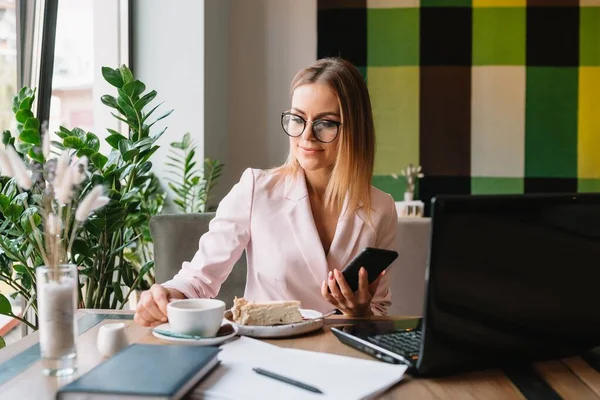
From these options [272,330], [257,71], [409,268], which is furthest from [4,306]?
[257,71]

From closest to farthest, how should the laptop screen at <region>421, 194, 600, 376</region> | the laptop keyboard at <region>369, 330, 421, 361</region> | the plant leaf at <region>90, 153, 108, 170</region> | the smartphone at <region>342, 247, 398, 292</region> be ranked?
1. the laptop screen at <region>421, 194, 600, 376</region>
2. the laptop keyboard at <region>369, 330, 421, 361</region>
3. the smartphone at <region>342, 247, 398, 292</region>
4. the plant leaf at <region>90, 153, 108, 170</region>

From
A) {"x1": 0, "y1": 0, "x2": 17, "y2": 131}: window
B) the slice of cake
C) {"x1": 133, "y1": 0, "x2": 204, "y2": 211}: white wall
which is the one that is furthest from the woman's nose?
{"x1": 133, "y1": 0, "x2": 204, "y2": 211}: white wall

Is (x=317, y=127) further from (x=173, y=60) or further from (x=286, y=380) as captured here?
(x=173, y=60)

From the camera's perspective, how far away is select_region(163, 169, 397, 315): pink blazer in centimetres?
173

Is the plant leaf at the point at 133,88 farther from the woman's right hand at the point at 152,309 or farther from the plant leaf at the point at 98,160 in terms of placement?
the woman's right hand at the point at 152,309

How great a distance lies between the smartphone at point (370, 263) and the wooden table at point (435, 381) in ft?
0.66

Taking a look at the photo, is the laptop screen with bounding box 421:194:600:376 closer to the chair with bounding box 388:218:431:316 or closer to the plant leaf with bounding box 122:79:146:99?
the chair with bounding box 388:218:431:316

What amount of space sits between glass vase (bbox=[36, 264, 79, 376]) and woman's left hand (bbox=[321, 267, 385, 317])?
0.55m

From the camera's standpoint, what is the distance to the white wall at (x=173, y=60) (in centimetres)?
343

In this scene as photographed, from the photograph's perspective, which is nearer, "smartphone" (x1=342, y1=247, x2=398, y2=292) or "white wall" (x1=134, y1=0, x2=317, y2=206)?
"smartphone" (x1=342, y1=247, x2=398, y2=292)

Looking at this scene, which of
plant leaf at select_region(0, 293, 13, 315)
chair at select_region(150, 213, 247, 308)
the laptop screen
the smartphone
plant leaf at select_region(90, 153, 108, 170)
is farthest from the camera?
plant leaf at select_region(90, 153, 108, 170)

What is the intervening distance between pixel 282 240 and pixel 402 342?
2.15ft

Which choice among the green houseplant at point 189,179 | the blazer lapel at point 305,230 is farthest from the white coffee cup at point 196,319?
the green houseplant at point 189,179

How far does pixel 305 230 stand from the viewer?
1.76 m
